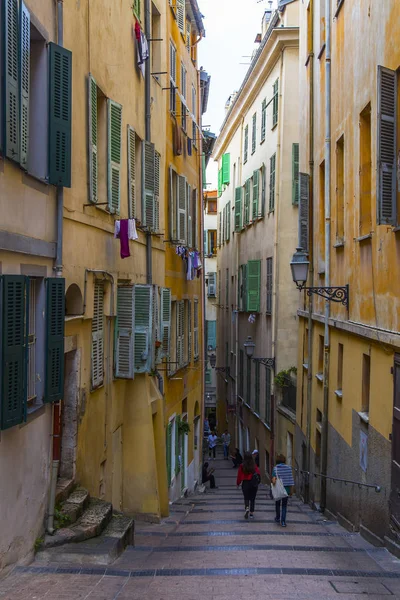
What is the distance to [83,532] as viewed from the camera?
30.5 feet

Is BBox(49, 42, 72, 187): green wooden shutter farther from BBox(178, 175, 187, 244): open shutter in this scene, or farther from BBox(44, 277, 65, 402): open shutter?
BBox(178, 175, 187, 244): open shutter

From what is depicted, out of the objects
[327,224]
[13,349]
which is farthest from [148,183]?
[13,349]

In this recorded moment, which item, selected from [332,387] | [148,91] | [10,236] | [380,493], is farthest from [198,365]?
[10,236]

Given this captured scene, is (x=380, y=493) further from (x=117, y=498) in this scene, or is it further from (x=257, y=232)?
(x=257, y=232)

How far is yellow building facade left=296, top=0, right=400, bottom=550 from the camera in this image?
34.2 ft

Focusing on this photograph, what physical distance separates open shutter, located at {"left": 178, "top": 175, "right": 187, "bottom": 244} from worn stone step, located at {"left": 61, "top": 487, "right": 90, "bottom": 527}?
9.97 m

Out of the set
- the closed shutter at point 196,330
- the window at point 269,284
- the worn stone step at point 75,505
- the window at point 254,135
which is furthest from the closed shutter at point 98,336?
the window at point 254,135

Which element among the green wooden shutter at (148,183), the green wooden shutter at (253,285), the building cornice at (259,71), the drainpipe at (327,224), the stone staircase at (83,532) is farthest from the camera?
the green wooden shutter at (253,285)

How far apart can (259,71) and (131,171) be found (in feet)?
50.4

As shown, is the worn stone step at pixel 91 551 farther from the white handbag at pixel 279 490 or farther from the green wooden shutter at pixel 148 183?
the green wooden shutter at pixel 148 183

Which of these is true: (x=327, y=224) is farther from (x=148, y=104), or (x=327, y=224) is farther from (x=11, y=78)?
(x=11, y=78)

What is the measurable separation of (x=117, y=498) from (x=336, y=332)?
16.9 feet

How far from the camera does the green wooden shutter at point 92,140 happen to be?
11.0 metres

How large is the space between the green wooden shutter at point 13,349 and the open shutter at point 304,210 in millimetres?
11550
